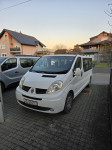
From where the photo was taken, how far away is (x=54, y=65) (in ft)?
11.0

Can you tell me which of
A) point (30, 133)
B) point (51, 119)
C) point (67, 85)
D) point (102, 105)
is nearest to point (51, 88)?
point (67, 85)

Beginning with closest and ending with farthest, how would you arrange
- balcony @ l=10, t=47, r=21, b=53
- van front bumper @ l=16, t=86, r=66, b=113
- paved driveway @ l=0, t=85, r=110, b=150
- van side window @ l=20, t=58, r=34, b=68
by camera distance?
1. paved driveway @ l=0, t=85, r=110, b=150
2. van front bumper @ l=16, t=86, r=66, b=113
3. van side window @ l=20, t=58, r=34, b=68
4. balcony @ l=10, t=47, r=21, b=53

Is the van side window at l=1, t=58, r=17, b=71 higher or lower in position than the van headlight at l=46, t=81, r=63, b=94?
higher

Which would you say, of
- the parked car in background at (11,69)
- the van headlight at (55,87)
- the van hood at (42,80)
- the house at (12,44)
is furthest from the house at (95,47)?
the van headlight at (55,87)

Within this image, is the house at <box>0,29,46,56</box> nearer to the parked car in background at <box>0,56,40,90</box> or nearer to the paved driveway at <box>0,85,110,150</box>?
the parked car in background at <box>0,56,40,90</box>

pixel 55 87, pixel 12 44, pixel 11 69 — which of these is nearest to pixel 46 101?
pixel 55 87

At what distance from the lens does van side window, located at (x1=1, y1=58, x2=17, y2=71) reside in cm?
464

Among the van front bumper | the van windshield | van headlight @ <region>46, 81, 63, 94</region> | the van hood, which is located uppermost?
the van windshield

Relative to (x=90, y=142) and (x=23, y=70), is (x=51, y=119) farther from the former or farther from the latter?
(x=23, y=70)

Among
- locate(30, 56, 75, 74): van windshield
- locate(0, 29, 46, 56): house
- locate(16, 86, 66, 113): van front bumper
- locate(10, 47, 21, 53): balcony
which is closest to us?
locate(16, 86, 66, 113): van front bumper

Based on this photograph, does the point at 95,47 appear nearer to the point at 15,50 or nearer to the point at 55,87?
the point at 15,50

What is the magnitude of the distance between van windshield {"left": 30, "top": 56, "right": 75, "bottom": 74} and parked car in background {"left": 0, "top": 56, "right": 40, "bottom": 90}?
6.66ft

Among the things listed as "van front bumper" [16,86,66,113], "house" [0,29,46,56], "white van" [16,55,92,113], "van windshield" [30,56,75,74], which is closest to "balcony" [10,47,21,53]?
"house" [0,29,46,56]

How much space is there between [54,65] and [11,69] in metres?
Result: 2.83
